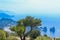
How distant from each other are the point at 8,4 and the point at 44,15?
19.3 inches

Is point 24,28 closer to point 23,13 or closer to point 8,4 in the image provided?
point 23,13

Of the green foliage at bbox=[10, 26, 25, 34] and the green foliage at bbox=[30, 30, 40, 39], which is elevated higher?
the green foliage at bbox=[10, 26, 25, 34]

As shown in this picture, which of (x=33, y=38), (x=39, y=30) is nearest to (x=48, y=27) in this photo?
(x=39, y=30)

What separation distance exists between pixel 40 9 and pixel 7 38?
0.57 metres

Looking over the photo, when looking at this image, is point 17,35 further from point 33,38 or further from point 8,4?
point 8,4

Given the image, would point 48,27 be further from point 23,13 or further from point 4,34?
point 4,34

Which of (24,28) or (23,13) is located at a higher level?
(23,13)

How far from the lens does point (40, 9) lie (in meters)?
1.89

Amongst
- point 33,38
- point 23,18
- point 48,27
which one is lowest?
point 33,38

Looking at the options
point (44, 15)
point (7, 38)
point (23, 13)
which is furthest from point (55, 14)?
point (7, 38)

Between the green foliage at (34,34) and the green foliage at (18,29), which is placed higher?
the green foliage at (18,29)

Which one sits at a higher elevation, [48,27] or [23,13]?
[23,13]

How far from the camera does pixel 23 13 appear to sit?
73.6 inches

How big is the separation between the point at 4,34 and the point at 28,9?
17.6 inches
